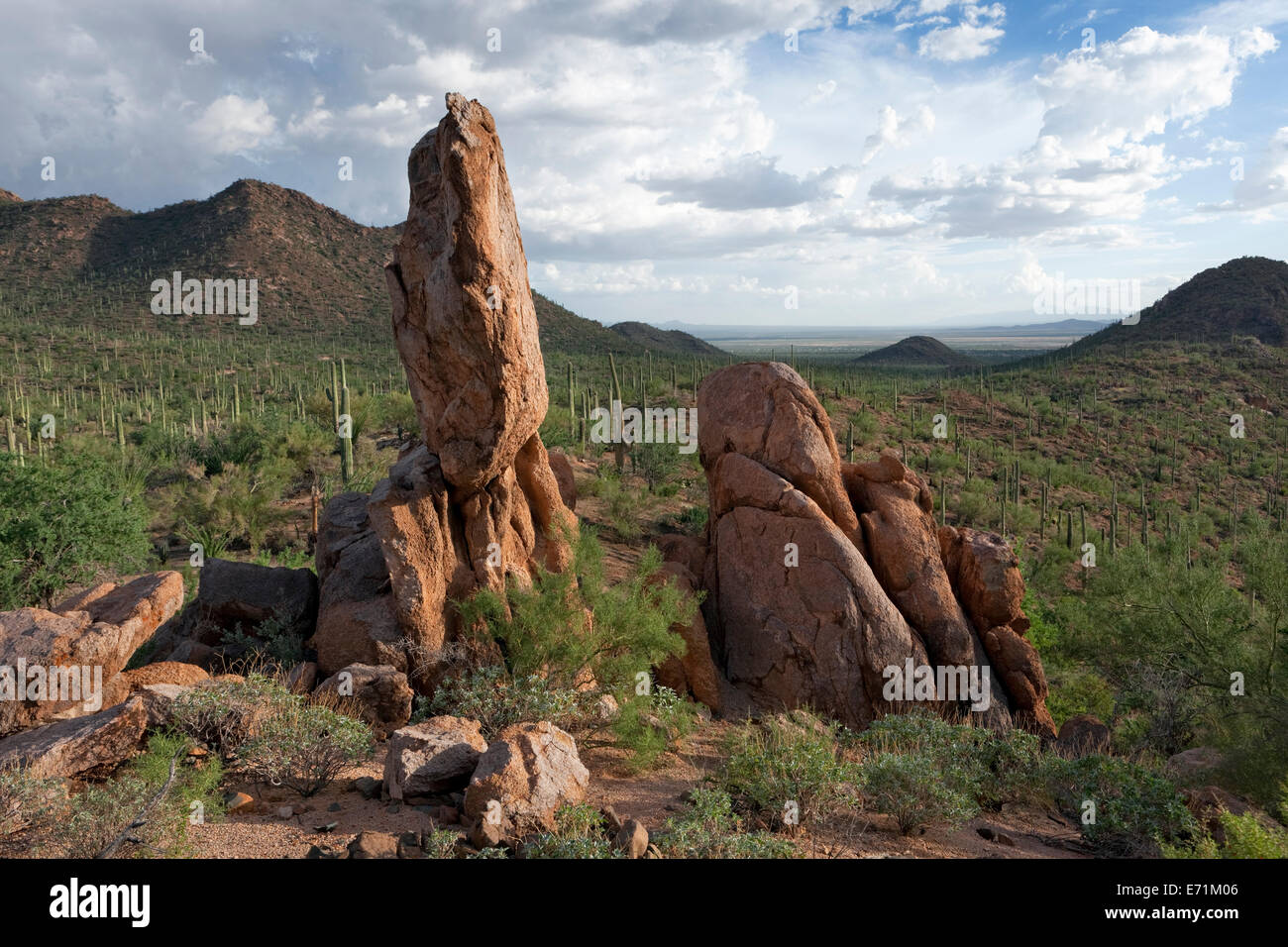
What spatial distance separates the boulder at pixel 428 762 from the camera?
629 cm

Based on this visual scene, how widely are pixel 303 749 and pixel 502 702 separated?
74.8 inches

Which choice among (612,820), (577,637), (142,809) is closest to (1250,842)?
(612,820)

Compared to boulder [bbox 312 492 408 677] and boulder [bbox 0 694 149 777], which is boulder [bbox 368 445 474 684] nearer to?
boulder [bbox 312 492 408 677]

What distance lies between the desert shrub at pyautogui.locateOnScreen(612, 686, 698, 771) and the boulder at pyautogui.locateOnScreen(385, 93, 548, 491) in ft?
10.9

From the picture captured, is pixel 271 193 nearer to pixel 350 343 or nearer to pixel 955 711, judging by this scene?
pixel 350 343

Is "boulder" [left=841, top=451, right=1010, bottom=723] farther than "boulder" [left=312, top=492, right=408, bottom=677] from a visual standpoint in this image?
Yes

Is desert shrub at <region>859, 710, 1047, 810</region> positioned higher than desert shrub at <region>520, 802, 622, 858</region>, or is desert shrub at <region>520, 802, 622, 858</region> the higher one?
desert shrub at <region>520, 802, 622, 858</region>

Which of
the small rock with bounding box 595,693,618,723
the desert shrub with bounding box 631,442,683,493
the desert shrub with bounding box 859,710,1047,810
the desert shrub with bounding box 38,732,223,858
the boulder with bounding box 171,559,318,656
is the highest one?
the desert shrub with bounding box 631,442,683,493

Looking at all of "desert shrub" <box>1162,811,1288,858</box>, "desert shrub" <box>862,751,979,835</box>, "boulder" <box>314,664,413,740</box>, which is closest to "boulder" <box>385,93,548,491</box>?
"boulder" <box>314,664,413,740</box>

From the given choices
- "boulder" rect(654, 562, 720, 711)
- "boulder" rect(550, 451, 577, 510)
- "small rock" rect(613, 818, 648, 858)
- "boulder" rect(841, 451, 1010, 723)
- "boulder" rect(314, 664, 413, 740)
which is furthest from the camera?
"boulder" rect(550, 451, 577, 510)

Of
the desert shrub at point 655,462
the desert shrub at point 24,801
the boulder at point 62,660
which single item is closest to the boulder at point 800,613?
the boulder at point 62,660

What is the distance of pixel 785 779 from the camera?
657cm

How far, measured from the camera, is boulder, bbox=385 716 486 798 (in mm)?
6285

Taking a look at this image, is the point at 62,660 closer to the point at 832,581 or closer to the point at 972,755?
the point at 832,581
